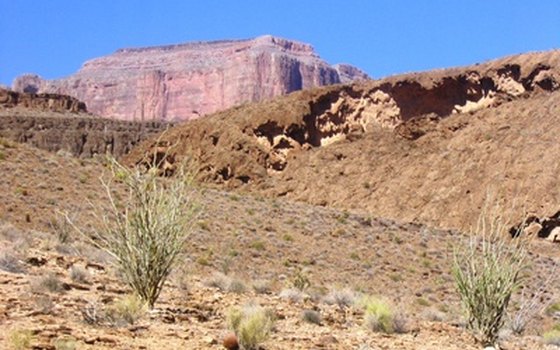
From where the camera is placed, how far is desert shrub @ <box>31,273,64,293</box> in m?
11.3

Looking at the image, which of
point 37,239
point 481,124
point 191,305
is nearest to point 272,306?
point 191,305

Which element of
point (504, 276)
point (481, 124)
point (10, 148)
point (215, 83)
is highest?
point (215, 83)

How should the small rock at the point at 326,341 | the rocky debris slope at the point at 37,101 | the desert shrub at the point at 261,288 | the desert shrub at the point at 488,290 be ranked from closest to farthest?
1. the small rock at the point at 326,341
2. the desert shrub at the point at 488,290
3. the desert shrub at the point at 261,288
4. the rocky debris slope at the point at 37,101

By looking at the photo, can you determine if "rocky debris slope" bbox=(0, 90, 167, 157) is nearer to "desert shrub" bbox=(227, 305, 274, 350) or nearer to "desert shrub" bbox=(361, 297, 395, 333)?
"desert shrub" bbox=(361, 297, 395, 333)

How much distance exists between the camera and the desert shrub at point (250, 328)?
9.26 metres

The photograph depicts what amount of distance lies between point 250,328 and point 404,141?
4722 centimetres

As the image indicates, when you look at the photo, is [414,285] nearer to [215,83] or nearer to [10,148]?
[10,148]

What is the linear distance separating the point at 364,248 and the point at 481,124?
26.4 meters

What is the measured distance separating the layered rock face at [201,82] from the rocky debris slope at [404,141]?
11066 cm

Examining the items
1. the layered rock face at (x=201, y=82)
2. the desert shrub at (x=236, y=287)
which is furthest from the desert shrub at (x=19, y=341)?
the layered rock face at (x=201, y=82)

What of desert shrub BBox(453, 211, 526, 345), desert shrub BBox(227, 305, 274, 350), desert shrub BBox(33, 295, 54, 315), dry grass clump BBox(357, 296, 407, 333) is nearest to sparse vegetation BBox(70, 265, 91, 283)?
desert shrub BBox(33, 295, 54, 315)

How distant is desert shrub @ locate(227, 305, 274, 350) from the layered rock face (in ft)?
526

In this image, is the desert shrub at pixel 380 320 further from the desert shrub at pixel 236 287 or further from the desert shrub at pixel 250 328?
the desert shrub at pixel 236 287

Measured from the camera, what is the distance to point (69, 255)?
16969mm
